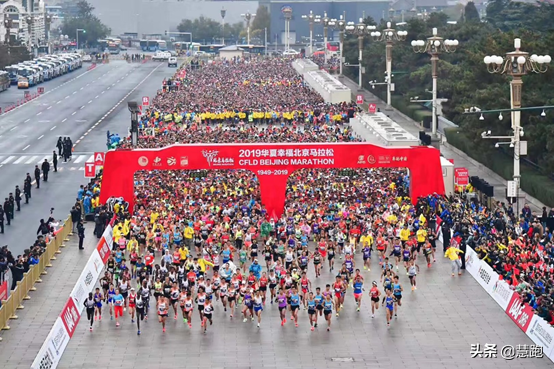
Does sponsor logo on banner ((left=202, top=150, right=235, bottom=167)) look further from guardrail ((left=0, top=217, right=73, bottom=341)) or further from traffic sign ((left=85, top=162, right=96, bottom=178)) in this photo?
traffic sign ((left=85, top=162, right=96, bottom=178))

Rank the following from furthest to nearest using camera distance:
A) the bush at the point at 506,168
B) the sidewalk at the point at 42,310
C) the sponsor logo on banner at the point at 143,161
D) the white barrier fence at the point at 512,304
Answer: the bush at the point at 506,168
the sponsor logo on banner at the point at 143,161
the sidewalk at the point at 42,310
the white barrier fence at the point at 512,304

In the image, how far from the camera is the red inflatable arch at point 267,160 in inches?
2020

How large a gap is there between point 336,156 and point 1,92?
75.8 m

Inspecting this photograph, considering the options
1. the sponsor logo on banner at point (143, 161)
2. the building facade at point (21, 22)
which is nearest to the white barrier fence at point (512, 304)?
the sponsor logo on banner at point (143, 161)

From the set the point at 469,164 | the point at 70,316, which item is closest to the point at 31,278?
the point at 70,316

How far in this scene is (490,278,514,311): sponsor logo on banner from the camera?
121 ft

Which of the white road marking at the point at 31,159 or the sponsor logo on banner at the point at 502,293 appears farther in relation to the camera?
the white road marking at the point at 31,159

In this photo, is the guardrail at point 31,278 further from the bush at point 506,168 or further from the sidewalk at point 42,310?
the bush at point 506,168

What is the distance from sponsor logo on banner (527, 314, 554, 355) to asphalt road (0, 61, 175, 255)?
846 inches

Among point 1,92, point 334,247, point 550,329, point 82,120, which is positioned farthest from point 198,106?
point 550,329

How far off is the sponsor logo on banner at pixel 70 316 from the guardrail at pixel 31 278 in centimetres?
204

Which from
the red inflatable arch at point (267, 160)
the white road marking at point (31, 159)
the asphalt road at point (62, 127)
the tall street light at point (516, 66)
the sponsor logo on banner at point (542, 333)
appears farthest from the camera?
the white road marking at point (31, 159)

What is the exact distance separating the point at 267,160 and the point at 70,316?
1862cm

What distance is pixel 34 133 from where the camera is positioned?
8744 centimetres
